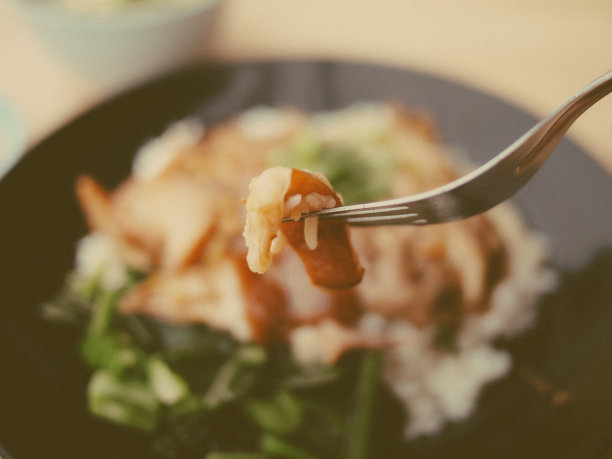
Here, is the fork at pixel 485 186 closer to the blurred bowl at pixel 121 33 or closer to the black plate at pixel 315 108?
the black plate at pixel 315 108

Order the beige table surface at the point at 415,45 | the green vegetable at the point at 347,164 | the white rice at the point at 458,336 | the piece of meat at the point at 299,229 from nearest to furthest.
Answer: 1. the piece of meat at the point at 299,229
2. the white rice at the point at 458,336
3. the green vegetable at the point at 347,164
4. the beige table surface at the point at 415,45

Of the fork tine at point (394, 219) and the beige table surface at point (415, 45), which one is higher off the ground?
the beige table surface at point (415, 45)

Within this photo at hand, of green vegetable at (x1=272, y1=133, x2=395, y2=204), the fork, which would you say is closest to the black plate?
green vegetable at (x1=272, y1=133, x2=395, y2=204)

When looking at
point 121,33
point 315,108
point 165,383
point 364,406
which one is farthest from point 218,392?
point 121,33

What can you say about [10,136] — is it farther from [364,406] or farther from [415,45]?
[415,45]

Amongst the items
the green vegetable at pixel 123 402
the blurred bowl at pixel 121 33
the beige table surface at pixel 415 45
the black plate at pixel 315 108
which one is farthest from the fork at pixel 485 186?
the blurred bowl at pixel 121 33

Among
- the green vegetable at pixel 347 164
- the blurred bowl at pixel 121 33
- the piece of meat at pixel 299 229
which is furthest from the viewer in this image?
the blurred bowl at pixel 121 33
